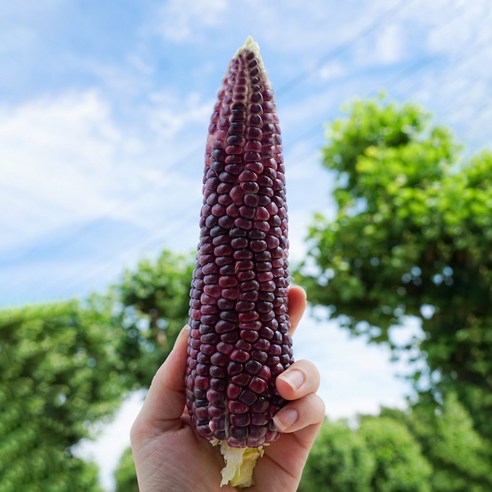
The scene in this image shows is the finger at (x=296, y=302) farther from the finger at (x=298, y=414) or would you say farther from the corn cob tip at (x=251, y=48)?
the corn cob tip at (x=251, y=48)

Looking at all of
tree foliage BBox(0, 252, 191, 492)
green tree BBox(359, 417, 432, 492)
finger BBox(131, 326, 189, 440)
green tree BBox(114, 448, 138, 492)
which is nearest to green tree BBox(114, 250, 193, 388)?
tree foliage BBox(0, 252, 191, 492)

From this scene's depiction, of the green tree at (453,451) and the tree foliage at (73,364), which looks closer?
the tree foliage at (73,364)

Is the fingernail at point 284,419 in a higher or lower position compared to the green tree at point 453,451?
higher

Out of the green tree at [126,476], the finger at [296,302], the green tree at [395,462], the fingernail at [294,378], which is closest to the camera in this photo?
the fingernail at [294,378]

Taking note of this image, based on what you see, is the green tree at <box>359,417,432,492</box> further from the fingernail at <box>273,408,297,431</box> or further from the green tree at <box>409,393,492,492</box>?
the fingernail at <box>273,408,297,431</box>

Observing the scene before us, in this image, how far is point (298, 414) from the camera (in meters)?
1.36

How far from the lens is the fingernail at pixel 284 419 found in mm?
1346

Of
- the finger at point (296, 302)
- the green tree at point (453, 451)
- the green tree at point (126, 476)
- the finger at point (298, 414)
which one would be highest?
the finger at point (296, 302)

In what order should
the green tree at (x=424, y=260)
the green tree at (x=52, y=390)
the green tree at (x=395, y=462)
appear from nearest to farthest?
the green tree at (x=424, y=260) → the green tree at (x=52, y=390) → the green tree at (x=395, y=462)

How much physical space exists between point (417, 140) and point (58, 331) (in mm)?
5396

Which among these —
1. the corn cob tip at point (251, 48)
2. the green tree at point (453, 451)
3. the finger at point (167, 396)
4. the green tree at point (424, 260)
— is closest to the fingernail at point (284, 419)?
the finger at point (167, 396)

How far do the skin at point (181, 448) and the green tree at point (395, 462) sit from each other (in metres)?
6.71

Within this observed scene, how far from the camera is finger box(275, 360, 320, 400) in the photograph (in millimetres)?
1342

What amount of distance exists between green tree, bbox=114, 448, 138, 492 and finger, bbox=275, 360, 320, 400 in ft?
26.2
